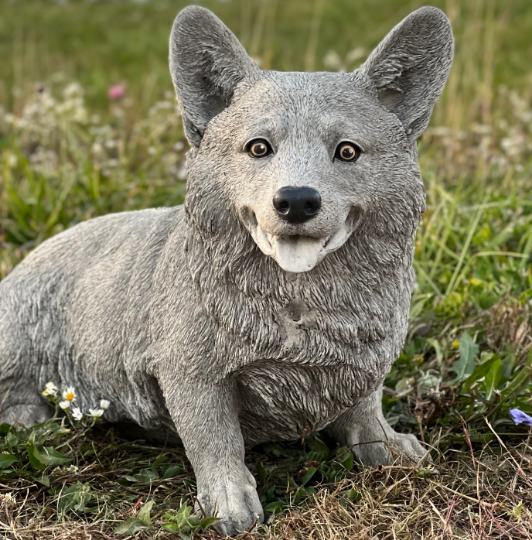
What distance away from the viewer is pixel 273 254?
2041 mm

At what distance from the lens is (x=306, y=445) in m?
2.80

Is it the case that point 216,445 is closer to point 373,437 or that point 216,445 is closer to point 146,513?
point 146,513

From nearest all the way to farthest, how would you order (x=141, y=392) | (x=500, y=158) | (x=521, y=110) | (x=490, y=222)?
(x=141, y=392) → (x=490, y=222) → (x=500, y=158) → (x=521, y=110)

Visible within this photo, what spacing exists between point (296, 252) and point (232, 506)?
2.69ft

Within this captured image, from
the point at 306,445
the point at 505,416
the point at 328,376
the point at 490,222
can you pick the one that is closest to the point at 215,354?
the point at 328,376

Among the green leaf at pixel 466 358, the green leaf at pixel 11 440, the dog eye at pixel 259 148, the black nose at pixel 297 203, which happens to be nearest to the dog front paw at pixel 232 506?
the green leaf at pixel 11 440

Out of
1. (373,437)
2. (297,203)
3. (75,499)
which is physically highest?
(297,203)

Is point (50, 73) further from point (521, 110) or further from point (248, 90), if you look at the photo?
point (248, 90)

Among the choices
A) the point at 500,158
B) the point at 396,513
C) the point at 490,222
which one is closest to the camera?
the point at 396,513

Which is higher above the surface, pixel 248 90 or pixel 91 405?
pixel 248 90

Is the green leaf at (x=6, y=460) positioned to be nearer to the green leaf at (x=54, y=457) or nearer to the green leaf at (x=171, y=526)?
the green leaf at (x=54, y=457)

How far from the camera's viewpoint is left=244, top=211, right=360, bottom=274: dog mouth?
6.64 ft

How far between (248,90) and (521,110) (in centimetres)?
438

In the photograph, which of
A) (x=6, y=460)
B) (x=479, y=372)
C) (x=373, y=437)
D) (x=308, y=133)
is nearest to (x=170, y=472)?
(x=6, y=460)
